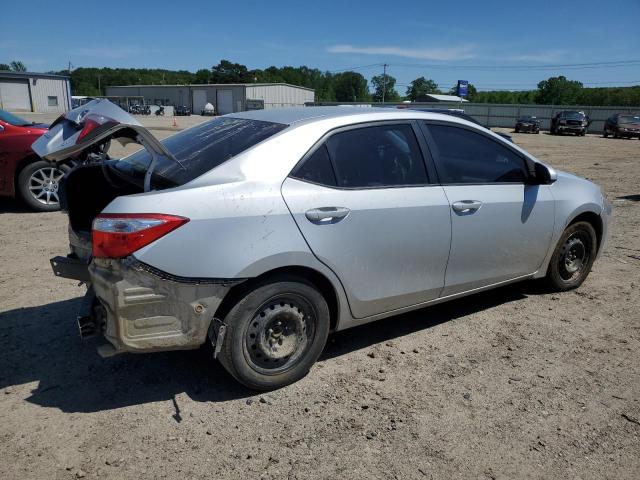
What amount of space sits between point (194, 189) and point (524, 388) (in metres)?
2.40

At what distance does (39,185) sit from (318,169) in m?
6.04

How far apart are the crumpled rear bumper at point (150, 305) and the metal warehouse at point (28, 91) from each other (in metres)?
58.7

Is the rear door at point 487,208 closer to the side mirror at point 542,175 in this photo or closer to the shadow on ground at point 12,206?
the side mirror at point 542,175

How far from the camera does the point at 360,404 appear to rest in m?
3.13

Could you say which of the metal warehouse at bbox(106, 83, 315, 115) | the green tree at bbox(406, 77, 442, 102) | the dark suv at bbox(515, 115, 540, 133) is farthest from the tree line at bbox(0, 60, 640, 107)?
the dark suv at bbox(515, 115, 540, 133)

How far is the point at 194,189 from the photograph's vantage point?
111 inches

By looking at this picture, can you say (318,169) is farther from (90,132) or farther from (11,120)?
(11,120)

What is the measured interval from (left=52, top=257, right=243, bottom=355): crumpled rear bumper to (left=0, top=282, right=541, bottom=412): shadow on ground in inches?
18.6

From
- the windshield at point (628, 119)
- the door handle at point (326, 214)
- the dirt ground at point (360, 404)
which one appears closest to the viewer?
the dirt ground at point (360, 404)

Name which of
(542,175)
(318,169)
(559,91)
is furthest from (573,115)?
(559,91)

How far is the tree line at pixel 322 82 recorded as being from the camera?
102m

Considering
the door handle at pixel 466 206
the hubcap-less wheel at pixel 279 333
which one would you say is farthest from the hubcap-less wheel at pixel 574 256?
the hubcap-less wheel at pixel 279 333

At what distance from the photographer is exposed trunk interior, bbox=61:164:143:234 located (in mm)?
3422

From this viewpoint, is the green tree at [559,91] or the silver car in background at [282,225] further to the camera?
the green tree at [559,91]
